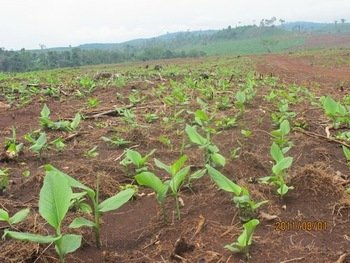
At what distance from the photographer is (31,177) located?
311 cm

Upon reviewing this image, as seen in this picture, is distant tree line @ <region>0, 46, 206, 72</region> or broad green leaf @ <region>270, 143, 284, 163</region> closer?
broad green leaf @ <region>270, 143, 284, 163</region>

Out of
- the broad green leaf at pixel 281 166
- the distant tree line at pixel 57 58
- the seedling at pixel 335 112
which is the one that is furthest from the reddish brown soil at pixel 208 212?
the distant tree line at pixel 57 58

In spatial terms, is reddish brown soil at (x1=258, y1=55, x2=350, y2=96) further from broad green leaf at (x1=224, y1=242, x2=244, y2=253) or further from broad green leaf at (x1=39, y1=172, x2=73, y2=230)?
broad green leaf at (x1=39, y1=172, x2=73, y2=230)

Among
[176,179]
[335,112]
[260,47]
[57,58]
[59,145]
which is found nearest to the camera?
[176,179]

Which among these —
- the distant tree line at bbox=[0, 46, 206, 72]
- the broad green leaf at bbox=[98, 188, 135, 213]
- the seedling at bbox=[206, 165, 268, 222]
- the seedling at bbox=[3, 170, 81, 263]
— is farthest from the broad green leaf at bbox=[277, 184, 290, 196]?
the distant tree line at bbox=[0, 46, 206, 72]

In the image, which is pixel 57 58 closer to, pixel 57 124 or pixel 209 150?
pixel 57 124

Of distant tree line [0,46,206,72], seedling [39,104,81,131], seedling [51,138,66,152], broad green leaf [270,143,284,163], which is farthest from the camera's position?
distant tree line [0,46,206,72]

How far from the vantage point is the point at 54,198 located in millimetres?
1936

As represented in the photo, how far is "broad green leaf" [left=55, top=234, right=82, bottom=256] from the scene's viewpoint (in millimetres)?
1881

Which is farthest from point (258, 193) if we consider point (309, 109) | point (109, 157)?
point (309, 109)

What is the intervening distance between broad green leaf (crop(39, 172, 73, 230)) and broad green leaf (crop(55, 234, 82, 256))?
0.23 feet
